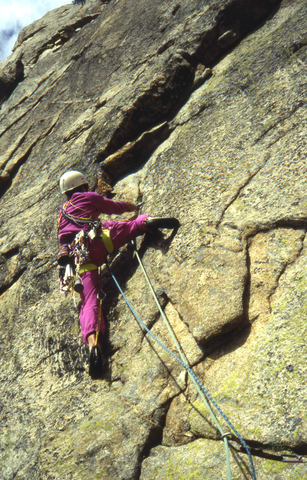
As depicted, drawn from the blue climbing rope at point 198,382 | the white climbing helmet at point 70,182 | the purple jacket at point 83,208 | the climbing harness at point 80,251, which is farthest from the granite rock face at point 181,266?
the white climbing helmet at point 70,182

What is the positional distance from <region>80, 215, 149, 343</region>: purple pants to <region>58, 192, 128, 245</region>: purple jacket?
0.34 meters

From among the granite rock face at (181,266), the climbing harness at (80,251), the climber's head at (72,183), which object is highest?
the climber's head at (72,183)

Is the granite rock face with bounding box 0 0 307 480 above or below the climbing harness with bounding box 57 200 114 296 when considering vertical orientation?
below

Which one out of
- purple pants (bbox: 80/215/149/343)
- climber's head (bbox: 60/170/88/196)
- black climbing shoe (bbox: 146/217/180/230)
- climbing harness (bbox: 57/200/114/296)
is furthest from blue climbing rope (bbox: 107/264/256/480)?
climber's head (bbox: 60/170/88/196)

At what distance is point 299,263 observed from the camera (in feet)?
11.0

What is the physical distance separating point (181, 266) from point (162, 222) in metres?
0.63

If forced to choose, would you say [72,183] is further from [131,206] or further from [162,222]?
[162,222]

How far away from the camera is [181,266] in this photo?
4.07m

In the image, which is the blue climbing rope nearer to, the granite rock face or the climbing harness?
the granite rock face

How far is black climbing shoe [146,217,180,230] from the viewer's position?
4379 millimetres

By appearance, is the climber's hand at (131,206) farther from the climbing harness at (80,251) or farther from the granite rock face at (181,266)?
the climbing harness at (80,251)

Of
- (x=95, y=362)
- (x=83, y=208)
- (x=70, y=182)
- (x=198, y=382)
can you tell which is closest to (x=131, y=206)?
(x=83, y=208)

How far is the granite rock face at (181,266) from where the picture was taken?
119 inches

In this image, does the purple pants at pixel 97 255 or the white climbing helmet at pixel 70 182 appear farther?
the white climbing helmet at pixel 70 182
